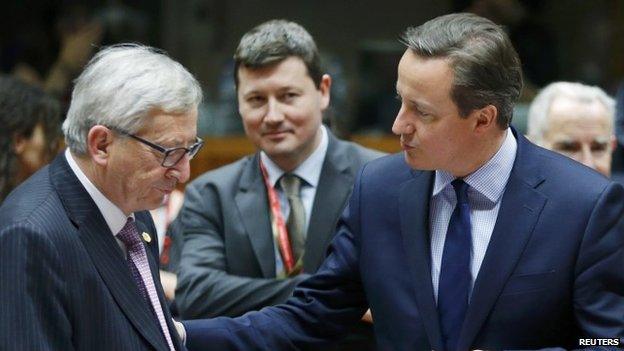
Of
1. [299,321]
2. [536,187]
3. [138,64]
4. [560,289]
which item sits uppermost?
[138,64]

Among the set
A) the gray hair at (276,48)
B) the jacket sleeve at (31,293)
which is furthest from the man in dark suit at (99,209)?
the gray hair at (276,48)

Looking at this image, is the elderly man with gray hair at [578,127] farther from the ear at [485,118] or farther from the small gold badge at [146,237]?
the small gold badge at [146,237]

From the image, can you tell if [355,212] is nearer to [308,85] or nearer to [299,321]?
[299,321]

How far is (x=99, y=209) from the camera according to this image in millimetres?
2834

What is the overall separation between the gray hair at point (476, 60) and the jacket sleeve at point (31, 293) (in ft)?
3.67

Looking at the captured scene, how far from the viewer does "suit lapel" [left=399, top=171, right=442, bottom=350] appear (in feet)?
10.1

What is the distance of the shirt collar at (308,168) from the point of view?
4039mm

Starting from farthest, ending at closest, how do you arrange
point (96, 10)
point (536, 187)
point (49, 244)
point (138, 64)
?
point (96, 10)
point (536, 187)
point (138, 64)
point (49, 244)

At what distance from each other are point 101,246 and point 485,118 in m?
1.06

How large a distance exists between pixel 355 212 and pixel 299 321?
39 cm

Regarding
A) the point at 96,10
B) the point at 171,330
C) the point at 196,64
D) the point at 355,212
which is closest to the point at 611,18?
the point at 196,64

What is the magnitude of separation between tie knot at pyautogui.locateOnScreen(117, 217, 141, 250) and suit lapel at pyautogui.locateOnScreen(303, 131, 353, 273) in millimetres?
1010

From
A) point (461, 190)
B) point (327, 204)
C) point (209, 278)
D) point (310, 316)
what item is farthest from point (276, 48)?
point (461, 190)

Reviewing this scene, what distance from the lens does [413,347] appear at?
3131mm
